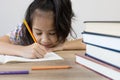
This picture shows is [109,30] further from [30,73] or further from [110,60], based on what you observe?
[30,73]

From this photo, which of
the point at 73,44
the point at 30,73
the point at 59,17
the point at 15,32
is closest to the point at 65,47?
the point at 73,44

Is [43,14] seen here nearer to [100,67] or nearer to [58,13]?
[58,13]

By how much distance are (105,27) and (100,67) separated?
0.27 feet

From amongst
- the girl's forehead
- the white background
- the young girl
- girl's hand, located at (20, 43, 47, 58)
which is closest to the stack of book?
girl's hand, located at (20, 43, 47, 58)

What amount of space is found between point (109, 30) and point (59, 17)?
660mm

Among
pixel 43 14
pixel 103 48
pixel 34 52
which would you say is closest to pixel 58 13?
pixel 43 14

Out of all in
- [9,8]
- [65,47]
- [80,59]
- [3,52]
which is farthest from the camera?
[9,8]

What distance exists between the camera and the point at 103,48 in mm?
469

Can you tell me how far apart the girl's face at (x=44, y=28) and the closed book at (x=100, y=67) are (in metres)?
0.45

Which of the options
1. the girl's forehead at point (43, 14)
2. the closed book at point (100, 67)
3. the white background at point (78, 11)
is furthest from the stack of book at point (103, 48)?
the white background at point (78, 11)

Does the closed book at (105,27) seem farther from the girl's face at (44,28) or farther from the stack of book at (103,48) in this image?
the girl's face at (44,28)

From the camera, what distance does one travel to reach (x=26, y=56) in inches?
27.7

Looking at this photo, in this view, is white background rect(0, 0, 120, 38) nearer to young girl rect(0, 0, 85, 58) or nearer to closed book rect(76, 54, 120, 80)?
young girl rect(0, 0, 85, 58)

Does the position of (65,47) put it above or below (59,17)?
below
